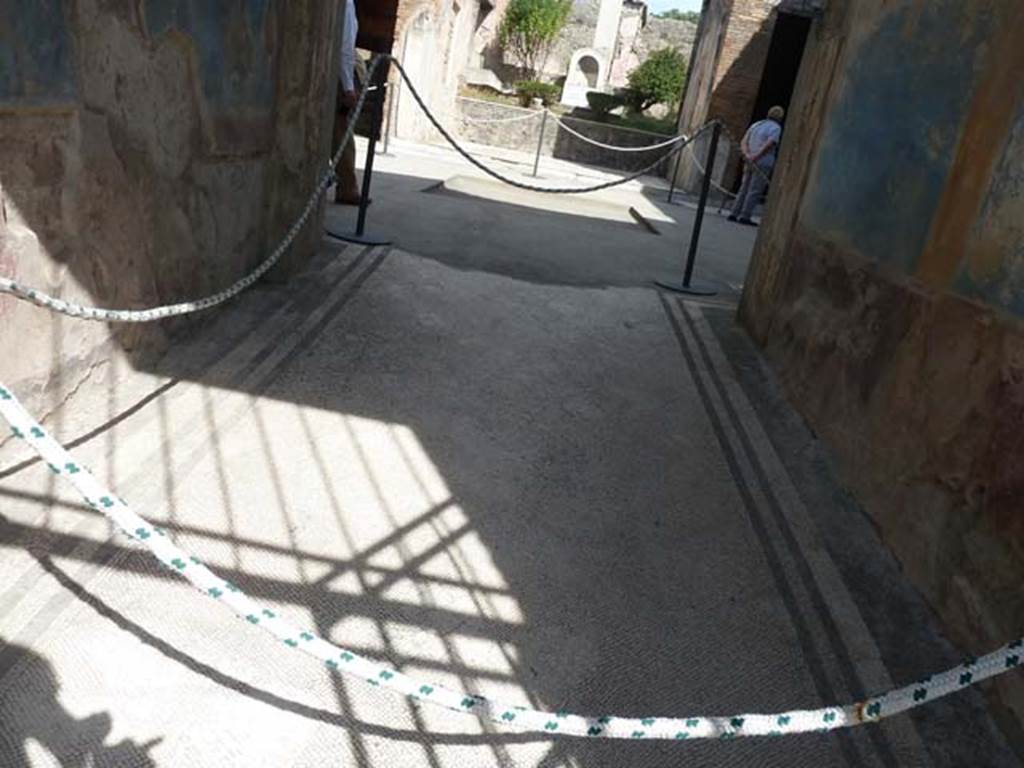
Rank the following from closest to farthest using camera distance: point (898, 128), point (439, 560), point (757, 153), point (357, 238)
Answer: point (439, 560)
point (898, 128)
point (357, 238)
point (757, 153)

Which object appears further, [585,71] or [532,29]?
[585,71]

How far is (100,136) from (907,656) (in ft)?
8.86

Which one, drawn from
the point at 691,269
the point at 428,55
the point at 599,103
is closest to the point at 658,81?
the point at 599,103

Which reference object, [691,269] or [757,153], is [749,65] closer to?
[757,153]

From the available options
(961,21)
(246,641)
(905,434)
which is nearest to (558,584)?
(246,641)

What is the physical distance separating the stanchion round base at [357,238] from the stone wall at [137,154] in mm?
981

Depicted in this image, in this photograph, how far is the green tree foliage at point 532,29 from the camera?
27391 mm

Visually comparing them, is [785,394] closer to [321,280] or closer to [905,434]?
[905,434]

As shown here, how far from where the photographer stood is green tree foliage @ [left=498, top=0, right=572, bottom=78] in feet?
89.9

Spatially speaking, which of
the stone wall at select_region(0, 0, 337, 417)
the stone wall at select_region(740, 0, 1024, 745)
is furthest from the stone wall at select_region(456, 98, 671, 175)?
the stone wall at select_region(0, 0, 337, 417)

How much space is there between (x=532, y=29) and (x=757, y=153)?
776 inches

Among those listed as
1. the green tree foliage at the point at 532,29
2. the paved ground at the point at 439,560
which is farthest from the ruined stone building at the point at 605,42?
the paved ground at the point at 439,560

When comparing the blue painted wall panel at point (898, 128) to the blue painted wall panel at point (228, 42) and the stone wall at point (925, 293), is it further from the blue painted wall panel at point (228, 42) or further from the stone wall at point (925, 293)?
the blue painted wall panel at point (228, 42)

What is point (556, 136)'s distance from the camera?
19.5m
